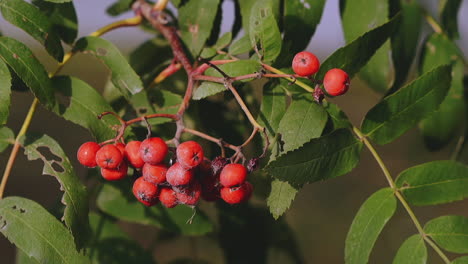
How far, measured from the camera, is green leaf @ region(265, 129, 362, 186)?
1.07 m

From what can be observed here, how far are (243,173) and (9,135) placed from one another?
634 millimetres

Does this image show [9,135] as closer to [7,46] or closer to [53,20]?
[7,46]

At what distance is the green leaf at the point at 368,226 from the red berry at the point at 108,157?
0.55 m

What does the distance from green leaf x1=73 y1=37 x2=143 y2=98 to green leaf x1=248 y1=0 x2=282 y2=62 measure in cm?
31

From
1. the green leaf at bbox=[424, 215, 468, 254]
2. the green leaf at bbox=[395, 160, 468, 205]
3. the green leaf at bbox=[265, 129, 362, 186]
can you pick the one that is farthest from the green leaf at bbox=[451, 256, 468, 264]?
the green leaf at bbox=[265, 129, 362, 186]

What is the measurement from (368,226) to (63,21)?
97cm

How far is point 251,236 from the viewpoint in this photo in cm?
193

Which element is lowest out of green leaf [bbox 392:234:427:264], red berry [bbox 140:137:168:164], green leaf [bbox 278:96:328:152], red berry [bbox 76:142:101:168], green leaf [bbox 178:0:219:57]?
green leaf [bbox 392:234:427:264]

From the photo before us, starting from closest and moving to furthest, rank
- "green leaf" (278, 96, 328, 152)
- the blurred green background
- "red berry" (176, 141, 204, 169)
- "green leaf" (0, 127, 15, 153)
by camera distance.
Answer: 1. "red berry" (176, 141, 204, 169)
2. "green leaf" (278, 96, 328, 152)
3. "green leaf" (0, 127, 15, 153)
4. the blurred green background

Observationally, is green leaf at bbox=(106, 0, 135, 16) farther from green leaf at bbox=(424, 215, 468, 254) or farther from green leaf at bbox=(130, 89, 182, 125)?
green leaf at bbox=(424, 215, 468, 254)

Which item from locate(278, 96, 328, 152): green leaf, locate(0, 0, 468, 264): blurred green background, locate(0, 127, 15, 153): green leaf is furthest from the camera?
locate(0, 0, 468, 264): blurred green background

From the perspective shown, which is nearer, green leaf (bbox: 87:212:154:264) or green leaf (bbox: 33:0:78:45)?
green leaf (bbox: 33:0:78:45)

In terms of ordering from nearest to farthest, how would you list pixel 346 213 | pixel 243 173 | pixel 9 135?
pixel 243 173, pixel 9 135, pixel 346 213

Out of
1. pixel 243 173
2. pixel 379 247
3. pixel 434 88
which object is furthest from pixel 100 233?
pixel 379 247
